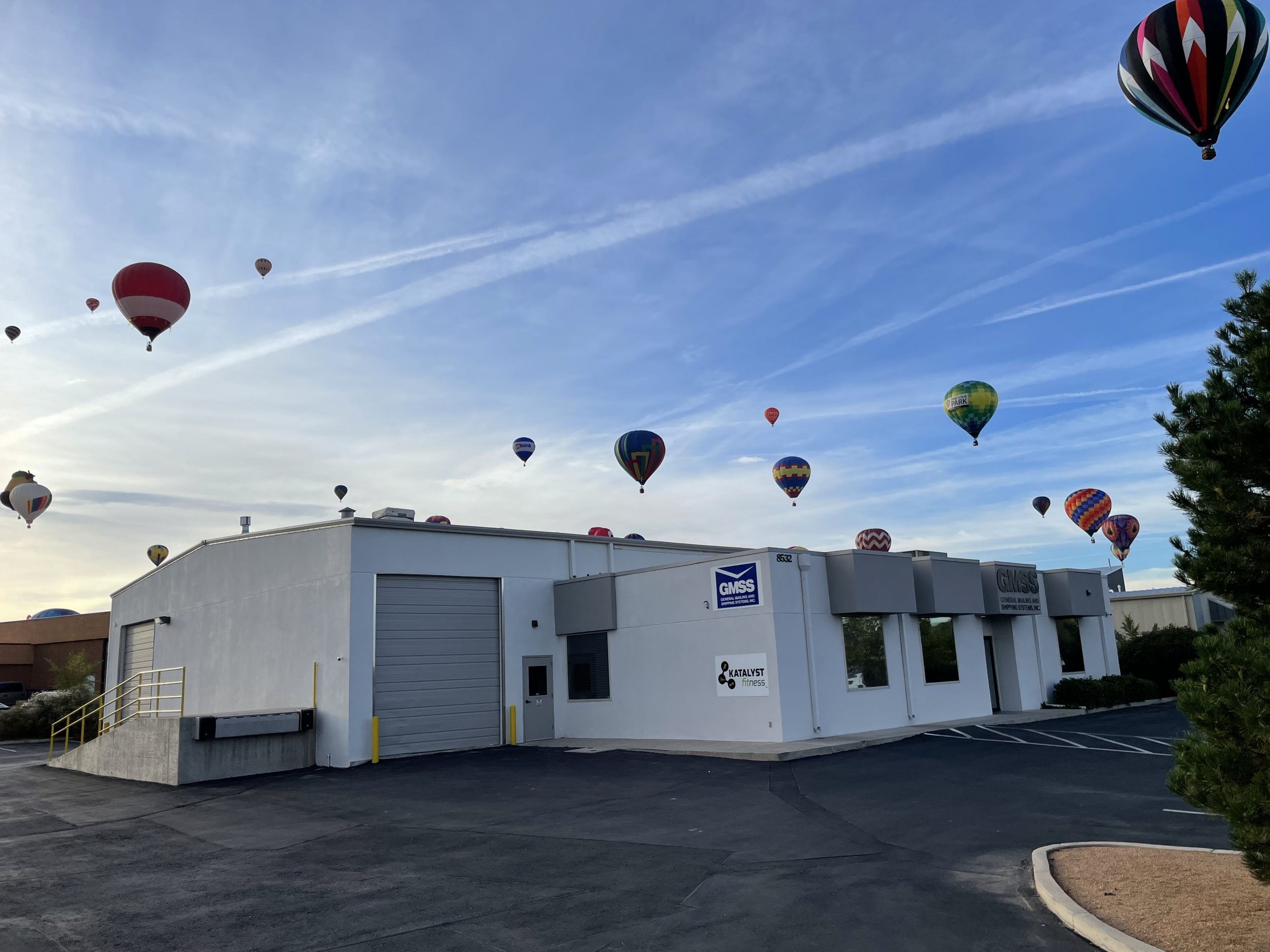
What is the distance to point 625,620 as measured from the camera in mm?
23609

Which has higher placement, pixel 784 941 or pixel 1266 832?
pixel 1266 832

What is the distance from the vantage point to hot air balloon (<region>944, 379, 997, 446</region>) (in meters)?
30.5

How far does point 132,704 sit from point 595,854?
59.0 feet

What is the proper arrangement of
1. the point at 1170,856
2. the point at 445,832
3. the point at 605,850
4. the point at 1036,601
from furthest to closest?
the point at 1036,601 → the point at 445,832 → the point at 605,850 → the point at 1170,856

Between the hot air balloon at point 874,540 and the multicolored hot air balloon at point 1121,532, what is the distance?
13724mm

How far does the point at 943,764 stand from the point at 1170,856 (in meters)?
7.95

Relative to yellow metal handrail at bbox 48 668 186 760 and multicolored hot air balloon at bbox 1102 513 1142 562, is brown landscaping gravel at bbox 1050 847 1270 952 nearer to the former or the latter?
yellow metal handrail at bbox 48 668 186 760

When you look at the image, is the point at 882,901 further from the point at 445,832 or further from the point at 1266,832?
the point at 445,832

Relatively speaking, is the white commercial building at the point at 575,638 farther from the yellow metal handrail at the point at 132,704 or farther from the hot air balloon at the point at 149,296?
the hot air balloon at the point at 149,296

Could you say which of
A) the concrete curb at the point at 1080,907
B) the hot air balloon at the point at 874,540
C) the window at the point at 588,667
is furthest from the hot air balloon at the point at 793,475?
the concrete curb at the point at 1080,907

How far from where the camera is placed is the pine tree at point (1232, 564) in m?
5.67

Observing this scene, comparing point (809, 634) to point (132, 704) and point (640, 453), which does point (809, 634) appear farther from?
point (132, 704)

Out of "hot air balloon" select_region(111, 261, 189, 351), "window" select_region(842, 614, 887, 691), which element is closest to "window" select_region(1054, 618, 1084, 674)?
"window" select_region(842, 614, 887, 691)

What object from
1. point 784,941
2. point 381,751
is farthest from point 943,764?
point 381,751
